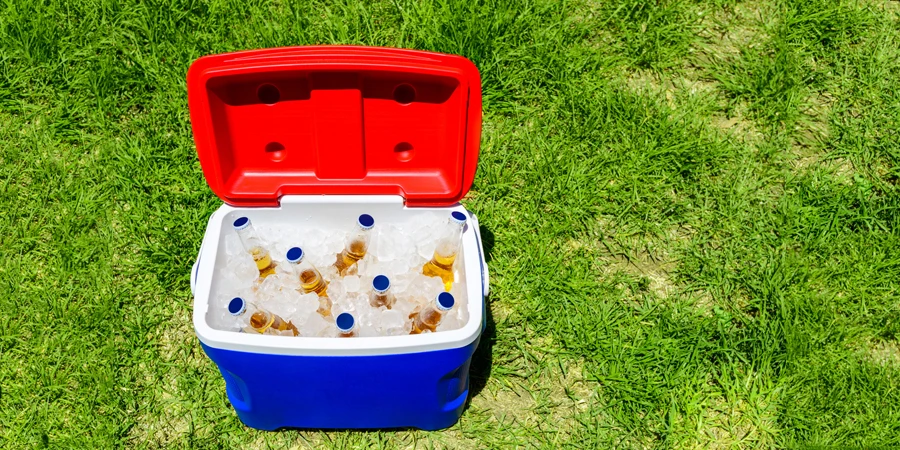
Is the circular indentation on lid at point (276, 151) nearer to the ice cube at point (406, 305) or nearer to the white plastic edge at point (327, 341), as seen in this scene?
the white plastic edge at point (327, 341)

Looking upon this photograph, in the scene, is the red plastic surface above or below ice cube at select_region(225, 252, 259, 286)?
above

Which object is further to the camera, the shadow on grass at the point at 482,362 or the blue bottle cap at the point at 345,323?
the shadow on grass at the point at 482,362

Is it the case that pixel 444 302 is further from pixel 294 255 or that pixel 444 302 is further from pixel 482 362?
pixel 482 362

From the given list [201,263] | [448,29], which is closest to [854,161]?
[448,29]

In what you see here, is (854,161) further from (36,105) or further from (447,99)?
Answer: (36,105)

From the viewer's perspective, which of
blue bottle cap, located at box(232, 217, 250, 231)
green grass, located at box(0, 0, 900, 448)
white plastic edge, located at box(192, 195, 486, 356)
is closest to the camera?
white plastic edge, located at box(192, 195, 486, 356)

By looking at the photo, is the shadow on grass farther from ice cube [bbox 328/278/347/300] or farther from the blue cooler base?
ice cube [bbox 328/278/347/300]

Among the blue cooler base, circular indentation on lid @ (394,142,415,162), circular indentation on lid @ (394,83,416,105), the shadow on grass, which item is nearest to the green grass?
the shadow on grass

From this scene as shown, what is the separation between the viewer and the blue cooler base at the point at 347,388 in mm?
1706

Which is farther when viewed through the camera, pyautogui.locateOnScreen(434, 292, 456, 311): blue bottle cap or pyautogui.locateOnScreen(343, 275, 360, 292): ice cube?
pyautogui.locateOnScreen(343, 275, 360, 292): ice cube

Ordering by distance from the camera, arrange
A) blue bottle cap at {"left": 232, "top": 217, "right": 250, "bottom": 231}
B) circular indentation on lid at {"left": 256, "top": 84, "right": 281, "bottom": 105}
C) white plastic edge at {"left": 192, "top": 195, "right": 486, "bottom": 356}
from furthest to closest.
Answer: blue bottle cap at {"left": 232, "top": 217, "right": 250, "bottom": 231}
circular indentation on lid at {"left": 256, "top": 84, "right": 281, "bottom": 105}
white plastic edge at {"left": 192, "top": 195, "right": 486, "bottom": 356}

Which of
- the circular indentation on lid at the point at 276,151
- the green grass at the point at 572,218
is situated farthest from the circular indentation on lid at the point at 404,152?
the green grass at the point at 572,218

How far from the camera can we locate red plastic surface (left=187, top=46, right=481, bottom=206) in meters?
1.67

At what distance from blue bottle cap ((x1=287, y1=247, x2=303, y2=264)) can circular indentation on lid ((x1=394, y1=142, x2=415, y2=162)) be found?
380mm
